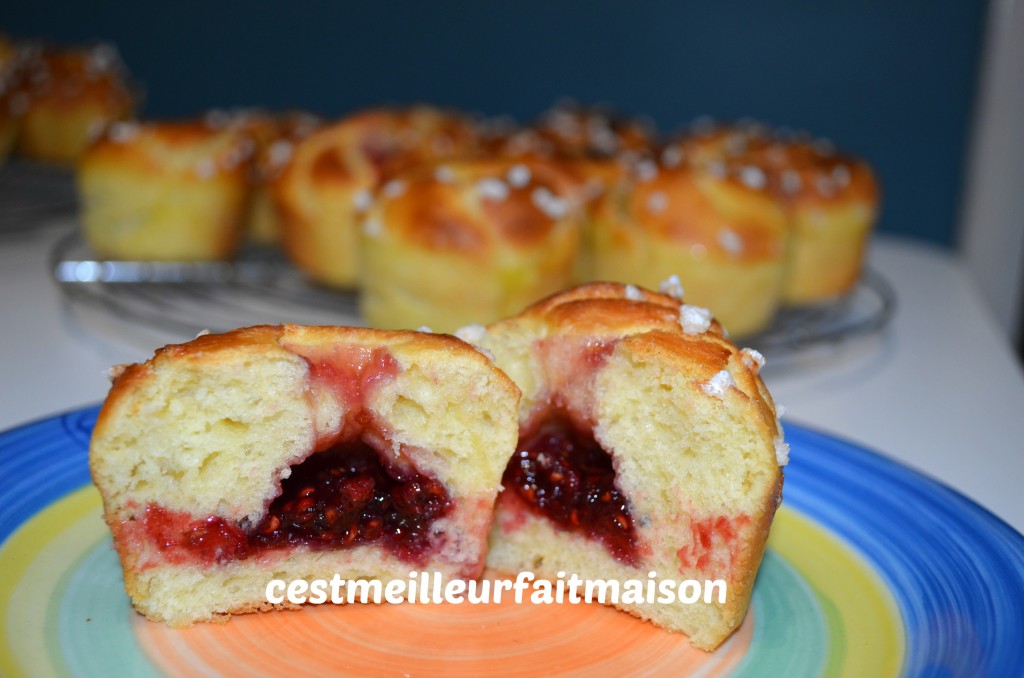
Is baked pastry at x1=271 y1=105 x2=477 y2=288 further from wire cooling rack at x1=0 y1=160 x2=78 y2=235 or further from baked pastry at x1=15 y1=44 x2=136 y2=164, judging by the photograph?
baked pastry at x1=15 y1=44 x2=136 y2=164

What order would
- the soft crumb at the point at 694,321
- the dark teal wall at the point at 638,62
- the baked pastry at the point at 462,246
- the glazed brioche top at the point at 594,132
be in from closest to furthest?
the soft crumb at the point at 694,321 → the baked pastry at the point at 462,246 → the glazed brioche top at the point at 594,132 → the dark teal wall at the point at 638,62

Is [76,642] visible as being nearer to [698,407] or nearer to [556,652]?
[556,652]

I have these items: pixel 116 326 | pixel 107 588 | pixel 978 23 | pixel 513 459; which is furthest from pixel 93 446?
pixel 978 23

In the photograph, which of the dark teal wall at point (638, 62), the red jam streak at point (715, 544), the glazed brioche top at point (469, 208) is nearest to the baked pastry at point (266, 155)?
the glazed brioche top at point (469, 208)

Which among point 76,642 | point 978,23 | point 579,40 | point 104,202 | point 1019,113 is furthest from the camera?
point 579,40

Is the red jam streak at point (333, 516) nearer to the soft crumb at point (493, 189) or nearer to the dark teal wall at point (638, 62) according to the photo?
the soft crumb at point (493, 189)

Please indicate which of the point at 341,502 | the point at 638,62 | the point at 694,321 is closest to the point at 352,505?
the point at 341,502

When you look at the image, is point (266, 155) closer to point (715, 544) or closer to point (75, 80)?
point (75, 80)
